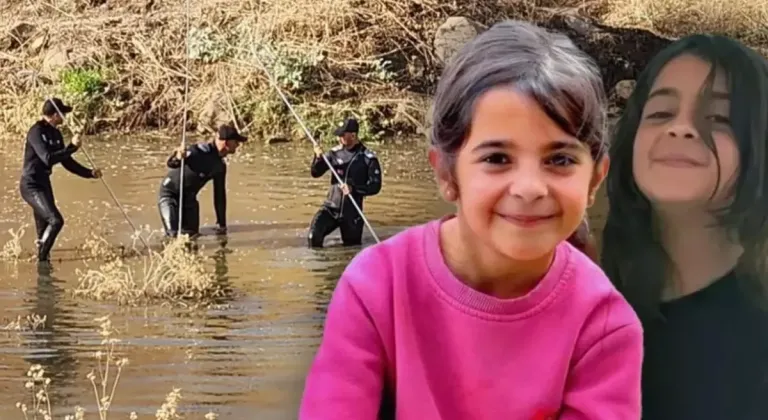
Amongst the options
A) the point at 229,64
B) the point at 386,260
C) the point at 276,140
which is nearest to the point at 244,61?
the point at 229,64

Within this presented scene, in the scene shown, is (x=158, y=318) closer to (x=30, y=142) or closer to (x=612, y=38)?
(x=30, y=142)

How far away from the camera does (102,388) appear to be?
2.72m

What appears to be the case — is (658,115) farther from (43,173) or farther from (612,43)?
(43,173)

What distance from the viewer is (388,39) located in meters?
5.19

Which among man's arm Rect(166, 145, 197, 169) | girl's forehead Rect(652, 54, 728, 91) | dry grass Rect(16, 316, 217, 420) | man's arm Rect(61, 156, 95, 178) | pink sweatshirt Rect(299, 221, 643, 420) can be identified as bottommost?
dry grass Rect(16, 316, 217, 420)

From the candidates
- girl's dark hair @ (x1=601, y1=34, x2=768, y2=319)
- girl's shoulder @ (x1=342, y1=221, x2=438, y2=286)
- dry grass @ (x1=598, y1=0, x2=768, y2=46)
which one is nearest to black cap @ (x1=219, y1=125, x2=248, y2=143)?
dry grass @ (x1=598, y1=0, x2=768, y2=46)

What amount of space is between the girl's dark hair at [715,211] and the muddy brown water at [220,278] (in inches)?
12.0

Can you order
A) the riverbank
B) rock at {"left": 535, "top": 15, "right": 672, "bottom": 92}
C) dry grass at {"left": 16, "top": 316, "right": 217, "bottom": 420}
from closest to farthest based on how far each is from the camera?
rock at {"left": 535, "top": 15, "right": 672, "bottom": 92}
dry grass at {"left": 16, "top": 316, "right": 217, "bottom": 420}
the riverbank

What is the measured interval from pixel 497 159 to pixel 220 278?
3348 mm

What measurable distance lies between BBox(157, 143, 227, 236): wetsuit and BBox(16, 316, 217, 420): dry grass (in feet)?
4.10

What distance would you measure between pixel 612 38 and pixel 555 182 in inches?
97.4

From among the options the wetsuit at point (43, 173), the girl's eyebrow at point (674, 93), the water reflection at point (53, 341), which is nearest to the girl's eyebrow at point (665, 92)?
the girl's eyebrow at point (674, 93)

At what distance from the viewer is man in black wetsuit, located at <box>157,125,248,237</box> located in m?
4.38

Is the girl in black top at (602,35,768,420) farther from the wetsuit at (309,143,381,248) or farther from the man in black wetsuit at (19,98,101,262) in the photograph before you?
the man in black wetsuit at (19,98,101,262)
